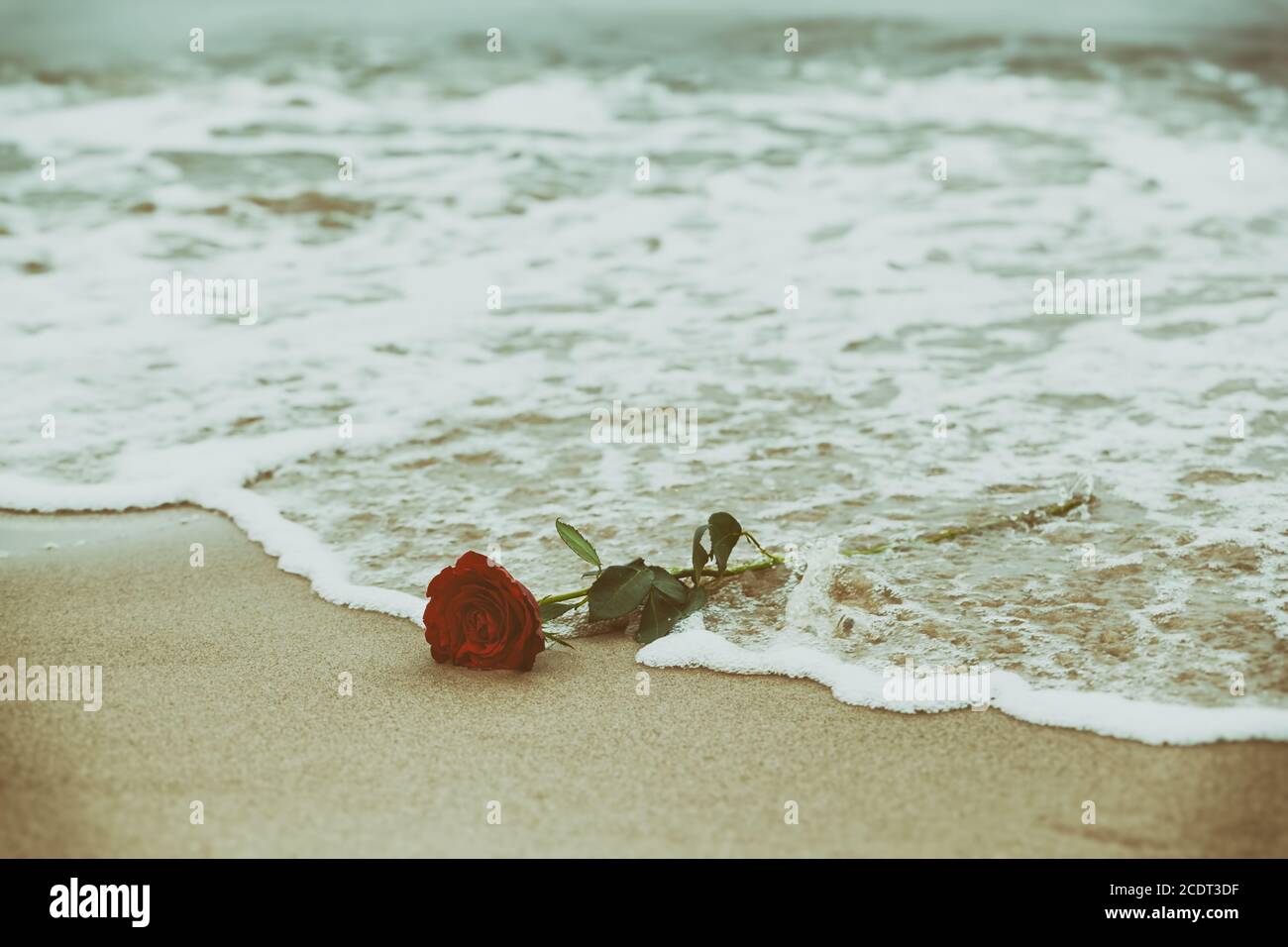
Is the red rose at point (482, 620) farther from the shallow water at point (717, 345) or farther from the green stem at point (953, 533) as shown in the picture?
the shallow water at point (717, 345)

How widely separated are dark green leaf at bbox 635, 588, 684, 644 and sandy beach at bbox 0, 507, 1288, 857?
0.14 feet

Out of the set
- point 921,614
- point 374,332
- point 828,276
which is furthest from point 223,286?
point 921,614

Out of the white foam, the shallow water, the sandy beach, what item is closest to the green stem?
the shallow water

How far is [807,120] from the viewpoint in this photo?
763 cm

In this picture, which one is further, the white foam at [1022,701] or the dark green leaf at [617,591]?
the dark green leaf at [617,591]

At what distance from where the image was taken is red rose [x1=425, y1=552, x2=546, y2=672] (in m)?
1.90

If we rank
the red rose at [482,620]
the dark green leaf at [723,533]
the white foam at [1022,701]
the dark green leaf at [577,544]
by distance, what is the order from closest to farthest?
the white foam at [1022,701]
the red rose at [482,620]
the dark green leaf at [577,544]
the dark green leaf at [723,533]

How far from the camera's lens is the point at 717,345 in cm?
392

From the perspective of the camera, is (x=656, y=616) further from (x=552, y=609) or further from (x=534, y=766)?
(x=534, y=766)

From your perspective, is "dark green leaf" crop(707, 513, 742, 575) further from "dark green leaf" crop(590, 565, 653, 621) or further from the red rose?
the red rose

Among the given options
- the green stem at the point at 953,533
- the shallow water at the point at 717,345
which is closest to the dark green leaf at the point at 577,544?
the green stem at the point at 953,533

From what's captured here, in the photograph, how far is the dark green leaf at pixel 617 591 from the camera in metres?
2.07

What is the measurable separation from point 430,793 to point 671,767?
1.06 ft
